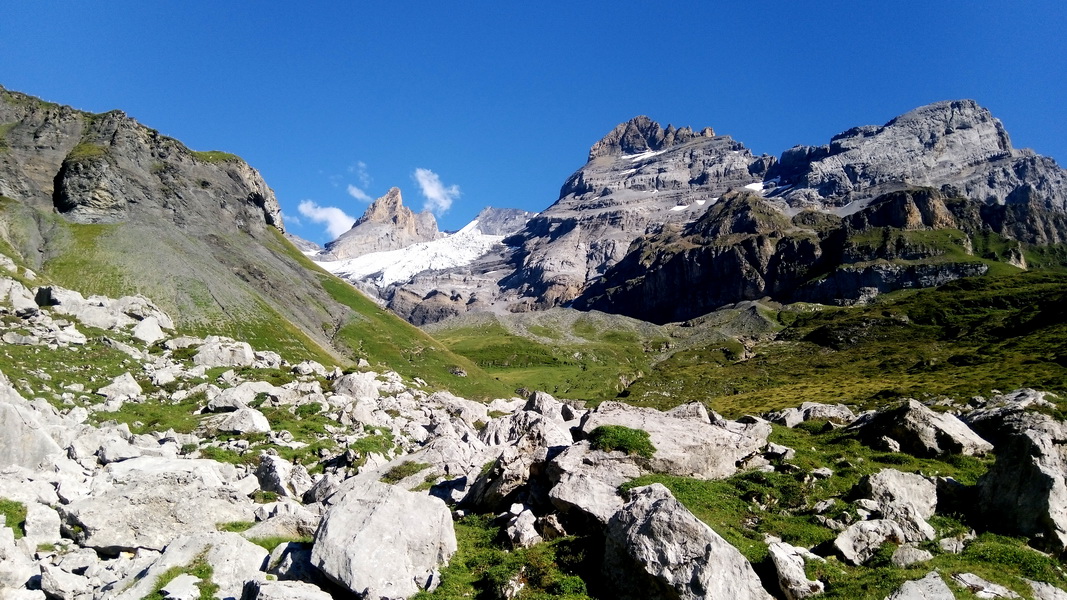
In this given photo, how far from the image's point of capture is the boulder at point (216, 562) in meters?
16.9

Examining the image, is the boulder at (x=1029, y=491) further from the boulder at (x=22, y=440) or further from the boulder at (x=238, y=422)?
the boulder at (x=238, y=422)

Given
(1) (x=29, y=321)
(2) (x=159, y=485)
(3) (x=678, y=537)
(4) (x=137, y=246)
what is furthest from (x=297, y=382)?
(4) (x=137, y=246)

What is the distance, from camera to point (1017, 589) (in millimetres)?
14195

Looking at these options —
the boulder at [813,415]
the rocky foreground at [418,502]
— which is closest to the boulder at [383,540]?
the rocky foreground at [418,502]

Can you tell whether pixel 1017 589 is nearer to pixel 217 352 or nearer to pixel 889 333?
pixel 217 352

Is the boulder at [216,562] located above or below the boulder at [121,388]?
below

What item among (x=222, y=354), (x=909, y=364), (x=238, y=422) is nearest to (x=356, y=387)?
(x=222, y=354)

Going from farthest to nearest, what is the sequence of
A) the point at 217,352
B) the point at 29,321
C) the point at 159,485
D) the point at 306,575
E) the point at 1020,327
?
the point at 1020,327 → the point at 217,352 → the point at 29,321 → the point at 159,485 → the point at 306,575

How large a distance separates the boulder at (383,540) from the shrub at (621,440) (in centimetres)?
760

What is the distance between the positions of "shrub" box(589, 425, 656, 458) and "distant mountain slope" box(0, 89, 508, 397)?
8919cm

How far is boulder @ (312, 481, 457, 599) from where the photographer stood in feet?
53.1

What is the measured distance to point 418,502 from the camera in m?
19.2

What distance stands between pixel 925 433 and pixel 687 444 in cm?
1245

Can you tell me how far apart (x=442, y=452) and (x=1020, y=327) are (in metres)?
167
